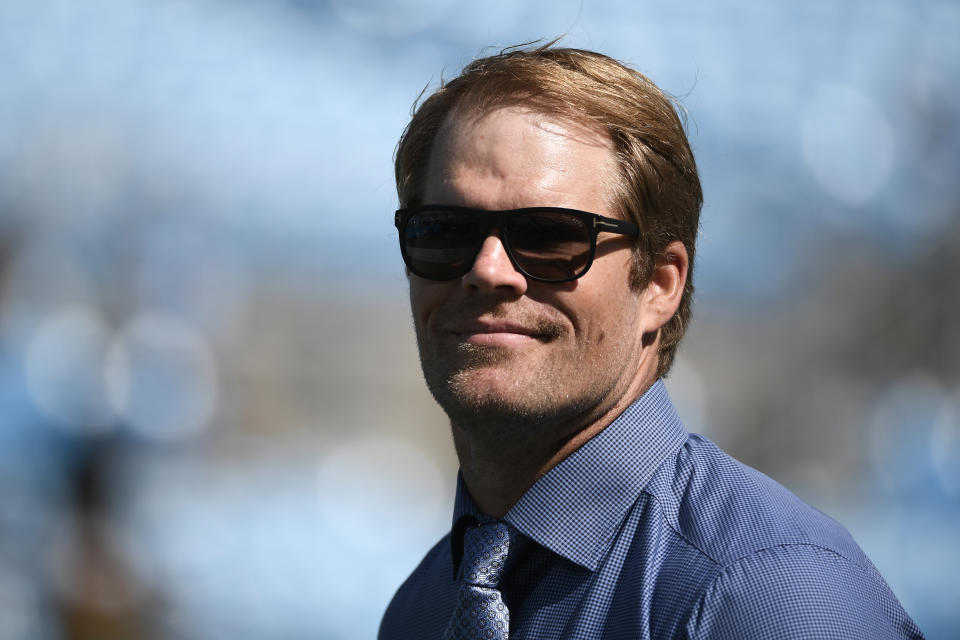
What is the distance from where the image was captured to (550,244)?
1476mm

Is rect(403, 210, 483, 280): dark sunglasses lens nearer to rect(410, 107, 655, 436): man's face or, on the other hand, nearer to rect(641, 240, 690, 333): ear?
rect(410, 107, 655, 436): man's face

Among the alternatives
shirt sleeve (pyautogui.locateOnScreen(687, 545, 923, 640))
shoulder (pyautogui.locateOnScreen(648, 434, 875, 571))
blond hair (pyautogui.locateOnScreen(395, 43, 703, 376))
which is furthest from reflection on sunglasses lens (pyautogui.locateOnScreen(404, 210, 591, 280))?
shirt sleeve (pyautogui.locateOnScreen(687, 545, 923, 640))

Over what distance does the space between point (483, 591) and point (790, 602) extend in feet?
1.48

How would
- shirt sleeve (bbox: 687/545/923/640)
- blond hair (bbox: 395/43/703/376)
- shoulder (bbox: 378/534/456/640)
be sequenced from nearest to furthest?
shirt sleeve (bbox: 687/545/923/640)
blond hair (bbox: 395/43/703/376)
shoulder (bbox: 378/534/456/640)

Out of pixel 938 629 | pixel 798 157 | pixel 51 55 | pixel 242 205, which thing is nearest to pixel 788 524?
pixel 938 629

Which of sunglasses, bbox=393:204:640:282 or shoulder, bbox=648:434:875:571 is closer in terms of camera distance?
shoulder, bbox=648:434:875:571

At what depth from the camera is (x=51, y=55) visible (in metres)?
5.80

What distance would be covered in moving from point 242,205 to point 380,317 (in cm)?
106

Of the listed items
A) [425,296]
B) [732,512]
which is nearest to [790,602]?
[732,512]

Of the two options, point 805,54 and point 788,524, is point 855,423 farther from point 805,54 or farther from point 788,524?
point 788,524

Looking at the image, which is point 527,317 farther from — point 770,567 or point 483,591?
point 770,567

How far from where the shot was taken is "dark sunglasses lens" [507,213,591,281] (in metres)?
1.47

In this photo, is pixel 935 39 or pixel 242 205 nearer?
pixel 242 205

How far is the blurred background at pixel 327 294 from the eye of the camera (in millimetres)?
4828
